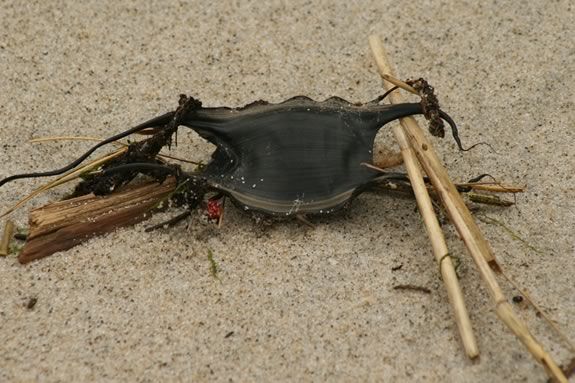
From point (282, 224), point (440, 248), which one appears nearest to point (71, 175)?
point (282, 224)

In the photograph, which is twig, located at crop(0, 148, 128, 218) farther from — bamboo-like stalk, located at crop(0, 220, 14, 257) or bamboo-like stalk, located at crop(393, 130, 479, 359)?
bamboo-like stalk, located at crop(393, 130, 479, 359)

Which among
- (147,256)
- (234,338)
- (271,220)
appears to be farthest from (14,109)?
(234,338)

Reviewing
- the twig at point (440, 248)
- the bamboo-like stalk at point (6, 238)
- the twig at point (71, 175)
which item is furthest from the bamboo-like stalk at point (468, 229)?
the bamboo-like stalk at point (6, 238)

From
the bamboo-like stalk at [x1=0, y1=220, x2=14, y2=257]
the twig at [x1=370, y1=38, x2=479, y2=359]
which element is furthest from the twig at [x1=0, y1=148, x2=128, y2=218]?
the twig at [x1=370, y1=38, x2=479, y2=359]

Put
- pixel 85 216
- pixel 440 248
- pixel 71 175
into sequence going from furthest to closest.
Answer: pixel 71 175 < pixel 85 216 < pixel 440 248

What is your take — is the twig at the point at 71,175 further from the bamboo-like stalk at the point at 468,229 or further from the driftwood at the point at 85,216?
the bamboo-like stalk at the point at 468,229

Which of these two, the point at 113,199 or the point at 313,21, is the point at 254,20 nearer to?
the point at 313,21

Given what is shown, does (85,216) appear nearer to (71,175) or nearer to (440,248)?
(71,175)
